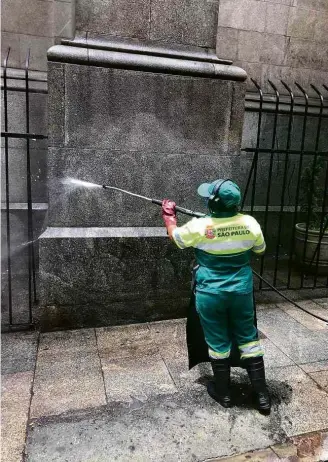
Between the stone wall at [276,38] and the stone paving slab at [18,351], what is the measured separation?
19.7ft

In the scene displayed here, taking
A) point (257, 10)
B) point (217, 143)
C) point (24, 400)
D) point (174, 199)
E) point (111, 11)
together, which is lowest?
point (24, 400)

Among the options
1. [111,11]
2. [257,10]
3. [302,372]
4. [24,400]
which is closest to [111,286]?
[24,400]

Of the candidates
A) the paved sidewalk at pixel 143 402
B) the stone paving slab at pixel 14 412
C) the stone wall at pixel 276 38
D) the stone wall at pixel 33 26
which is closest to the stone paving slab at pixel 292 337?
the paved sidewalk at pixel 143 402

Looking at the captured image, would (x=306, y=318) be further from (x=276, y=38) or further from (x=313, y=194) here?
(x=276, y=38)

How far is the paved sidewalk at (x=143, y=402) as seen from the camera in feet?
9.27

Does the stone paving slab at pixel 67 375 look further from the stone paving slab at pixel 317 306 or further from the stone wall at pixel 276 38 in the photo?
the stone wall at pixel 276 38

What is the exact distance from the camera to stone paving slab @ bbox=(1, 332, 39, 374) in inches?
149

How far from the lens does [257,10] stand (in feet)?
24.4

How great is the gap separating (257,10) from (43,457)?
309 inches

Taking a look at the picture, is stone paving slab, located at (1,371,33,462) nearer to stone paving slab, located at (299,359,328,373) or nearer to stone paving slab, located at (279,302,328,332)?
stone paving slab, located at (299,359,328,373)

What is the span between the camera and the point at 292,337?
15.1 ft

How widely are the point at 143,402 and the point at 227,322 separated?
0.97 m

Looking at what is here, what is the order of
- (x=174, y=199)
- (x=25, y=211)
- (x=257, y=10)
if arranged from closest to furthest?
(x=174, y=199) < (x=25, y=211) < (x=257, y=10)

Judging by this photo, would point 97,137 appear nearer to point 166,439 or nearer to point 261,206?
point 166,439
